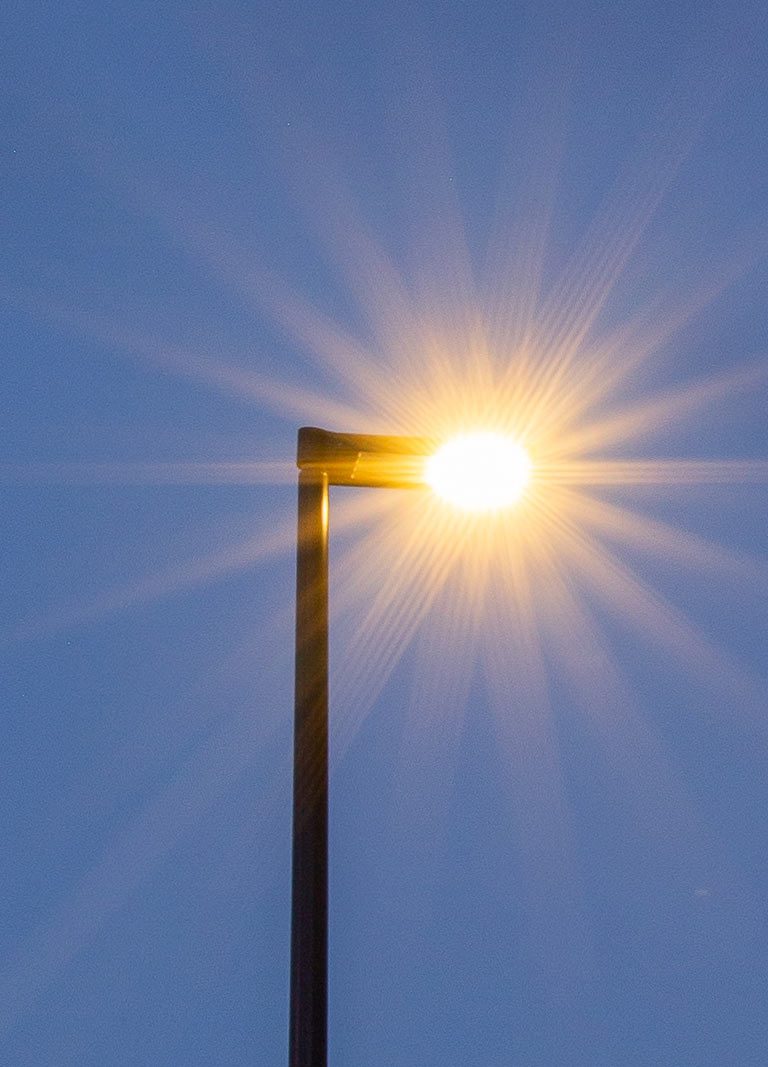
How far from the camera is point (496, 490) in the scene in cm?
374

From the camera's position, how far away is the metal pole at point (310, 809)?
270 cm

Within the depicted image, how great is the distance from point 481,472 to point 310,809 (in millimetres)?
1415

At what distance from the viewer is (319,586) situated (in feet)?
10.1

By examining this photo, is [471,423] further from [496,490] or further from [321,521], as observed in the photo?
[321,521]

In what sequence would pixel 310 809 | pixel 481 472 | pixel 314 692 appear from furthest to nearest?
pixel 481 472
pixel 314 692
pixel 310 809

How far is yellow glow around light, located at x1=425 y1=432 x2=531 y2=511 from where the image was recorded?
3.62 meters

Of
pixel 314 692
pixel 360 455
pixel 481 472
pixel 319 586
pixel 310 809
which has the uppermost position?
pixel 481 472

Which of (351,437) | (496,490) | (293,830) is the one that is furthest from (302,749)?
(496,490)

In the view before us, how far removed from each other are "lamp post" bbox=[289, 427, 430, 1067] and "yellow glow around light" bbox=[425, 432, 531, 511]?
120mm

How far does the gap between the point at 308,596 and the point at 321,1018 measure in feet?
3.75

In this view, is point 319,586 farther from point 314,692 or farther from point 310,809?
point 310,809

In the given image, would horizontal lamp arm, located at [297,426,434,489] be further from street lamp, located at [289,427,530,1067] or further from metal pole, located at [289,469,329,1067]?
metal pole, located at [289,469,329,1067]

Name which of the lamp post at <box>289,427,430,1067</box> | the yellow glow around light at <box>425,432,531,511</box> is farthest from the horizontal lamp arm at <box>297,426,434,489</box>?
the yellow glow around light at <box>425,432,531,511</box>

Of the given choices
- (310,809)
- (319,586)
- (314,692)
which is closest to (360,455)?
(319,586)
